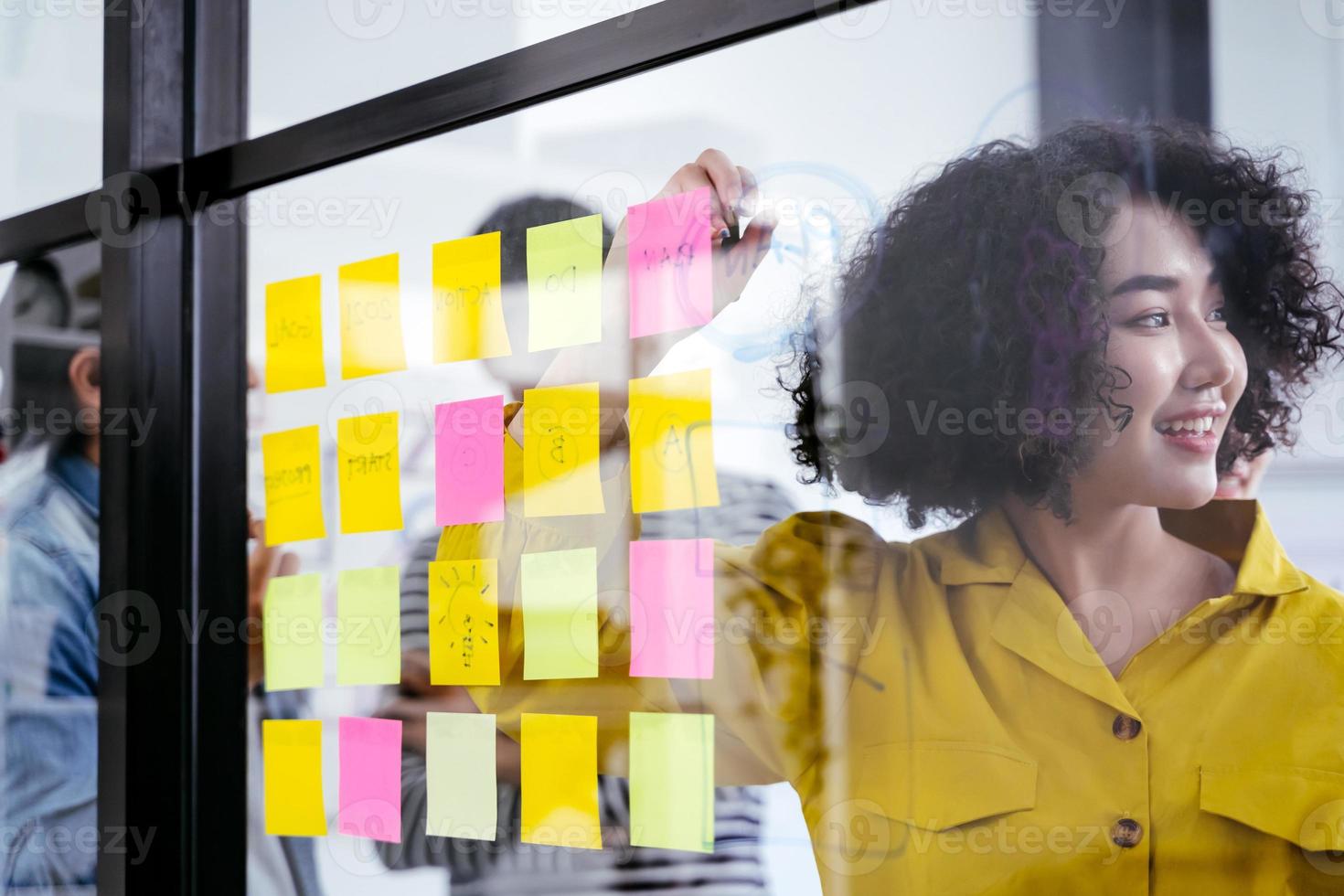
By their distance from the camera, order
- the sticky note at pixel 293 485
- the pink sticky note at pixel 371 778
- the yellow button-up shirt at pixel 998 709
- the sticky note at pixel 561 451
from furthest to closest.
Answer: the sticky note at pixel 293 485 < the pink sticky note at pixel 371 778 < the sticky note at pixel 561 451 < the yellow button-up shirt at pixel 998 709

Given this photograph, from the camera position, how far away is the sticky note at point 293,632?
1553 millimetres

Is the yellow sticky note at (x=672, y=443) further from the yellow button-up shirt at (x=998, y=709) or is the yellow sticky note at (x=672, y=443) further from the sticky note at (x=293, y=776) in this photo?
the sticky note at (x=293, y=776)

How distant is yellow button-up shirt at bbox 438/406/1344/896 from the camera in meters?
0.93

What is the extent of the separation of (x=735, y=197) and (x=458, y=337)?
37 cm

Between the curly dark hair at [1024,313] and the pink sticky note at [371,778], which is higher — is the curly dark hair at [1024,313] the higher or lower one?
the higher one

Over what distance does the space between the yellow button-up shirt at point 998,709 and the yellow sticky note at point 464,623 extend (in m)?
0.11

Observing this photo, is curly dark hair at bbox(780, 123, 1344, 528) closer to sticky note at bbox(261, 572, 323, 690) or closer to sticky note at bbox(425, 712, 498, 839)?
sticky note at bbox(425, 712, 498, 839)

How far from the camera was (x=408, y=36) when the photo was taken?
1.51m

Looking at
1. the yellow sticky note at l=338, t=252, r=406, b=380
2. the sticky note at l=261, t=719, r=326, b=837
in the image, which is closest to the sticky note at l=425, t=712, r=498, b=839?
the sticky note at l=261, t=719, r=326, b=837

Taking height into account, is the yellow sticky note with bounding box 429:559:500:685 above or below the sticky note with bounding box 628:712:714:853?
above

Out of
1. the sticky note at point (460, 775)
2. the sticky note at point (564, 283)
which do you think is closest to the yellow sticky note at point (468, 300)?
the sticky note at point (564, 283)

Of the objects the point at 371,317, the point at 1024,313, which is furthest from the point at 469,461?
the point at 1024,313

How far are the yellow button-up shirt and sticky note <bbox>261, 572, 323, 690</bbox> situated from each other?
1.23 feet

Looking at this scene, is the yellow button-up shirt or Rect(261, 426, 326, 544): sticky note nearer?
the yellow button-up shirt
